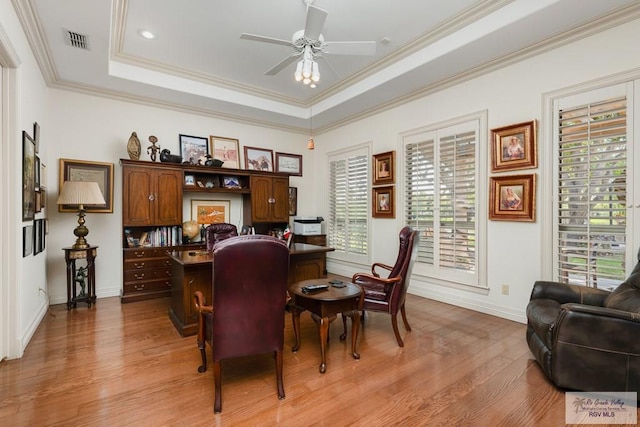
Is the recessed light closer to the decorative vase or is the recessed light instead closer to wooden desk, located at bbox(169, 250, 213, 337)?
the decorative vase

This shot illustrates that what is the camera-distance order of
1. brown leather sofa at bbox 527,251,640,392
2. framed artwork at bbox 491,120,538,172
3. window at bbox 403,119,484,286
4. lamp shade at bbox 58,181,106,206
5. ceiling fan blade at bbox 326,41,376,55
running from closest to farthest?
brown leather sofa at bbox 527,251,640,392 < ceiling fan blade at bbox 326,41,376,55 < framed artwork at bbox 491,120,538,172 < lamp shade at bbox 58,181,106,206 < window at bbox 403,119,484,286

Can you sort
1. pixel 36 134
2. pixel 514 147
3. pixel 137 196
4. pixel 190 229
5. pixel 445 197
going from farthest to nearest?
pixel 190 229
pixel 137 196
pixel 445 197
pixel 514 147
pixel 36 134

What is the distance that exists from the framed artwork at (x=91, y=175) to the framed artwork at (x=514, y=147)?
17.3 ft

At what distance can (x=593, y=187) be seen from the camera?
9.87 ft

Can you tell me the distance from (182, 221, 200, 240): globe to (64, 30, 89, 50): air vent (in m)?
2.58

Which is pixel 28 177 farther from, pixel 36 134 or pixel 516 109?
pixel 516 109

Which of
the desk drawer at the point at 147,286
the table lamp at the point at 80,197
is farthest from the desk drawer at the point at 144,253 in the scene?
the table lamp at the point at 80,197

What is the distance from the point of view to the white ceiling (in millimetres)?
2900

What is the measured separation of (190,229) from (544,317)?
4624mm

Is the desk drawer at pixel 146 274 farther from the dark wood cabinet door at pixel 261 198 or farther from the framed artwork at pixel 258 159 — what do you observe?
the framed artwork at pixel 258 159

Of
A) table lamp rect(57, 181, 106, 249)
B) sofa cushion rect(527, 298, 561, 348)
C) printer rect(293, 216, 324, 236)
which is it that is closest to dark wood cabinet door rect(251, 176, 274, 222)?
printer rect(293, 216, 324, 236)

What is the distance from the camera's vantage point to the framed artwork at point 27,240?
2.79m

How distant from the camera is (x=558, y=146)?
10.7 ft

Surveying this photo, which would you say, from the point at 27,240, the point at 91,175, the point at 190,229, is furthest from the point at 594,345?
the point at 91,175
